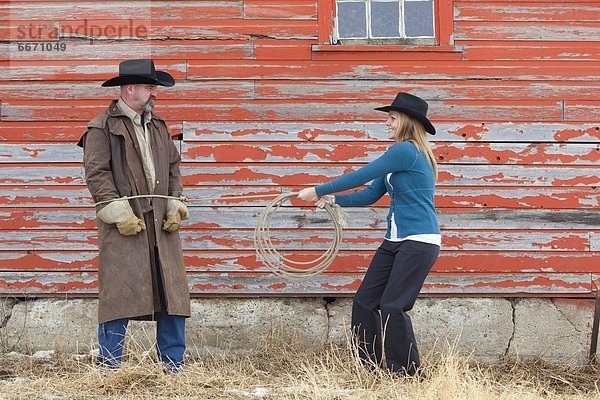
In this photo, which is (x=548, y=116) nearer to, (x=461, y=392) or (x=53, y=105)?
(x=461, y=392)

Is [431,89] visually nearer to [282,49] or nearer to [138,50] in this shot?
[282,49]

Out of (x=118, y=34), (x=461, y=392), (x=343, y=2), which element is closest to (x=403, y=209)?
(x=461, y=392)

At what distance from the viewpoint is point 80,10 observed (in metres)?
6.39

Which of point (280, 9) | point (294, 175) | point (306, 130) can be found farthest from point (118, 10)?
point (294, 175)

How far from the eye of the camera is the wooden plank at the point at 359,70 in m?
6.39

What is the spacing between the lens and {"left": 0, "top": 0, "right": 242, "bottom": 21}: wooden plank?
638 cm

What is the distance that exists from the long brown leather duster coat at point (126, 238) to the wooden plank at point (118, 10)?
1432 mm

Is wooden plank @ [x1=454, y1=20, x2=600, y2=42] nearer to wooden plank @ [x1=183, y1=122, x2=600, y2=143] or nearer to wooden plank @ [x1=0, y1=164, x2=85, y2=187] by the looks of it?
wooden plank @ [x1=183, y1=122, x2=600, y2=143]

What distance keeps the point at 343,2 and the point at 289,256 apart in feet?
6.54

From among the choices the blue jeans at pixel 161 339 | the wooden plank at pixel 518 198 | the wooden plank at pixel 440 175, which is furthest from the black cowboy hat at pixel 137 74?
the wooden plank at pixel 518 198

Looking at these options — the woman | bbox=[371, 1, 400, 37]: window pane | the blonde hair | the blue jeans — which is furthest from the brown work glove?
bbox=[371, 1, 400, 37]: window pane

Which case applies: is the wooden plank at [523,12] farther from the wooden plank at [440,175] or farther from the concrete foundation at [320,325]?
the concrete foundation at [320,325]

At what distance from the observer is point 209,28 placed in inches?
252

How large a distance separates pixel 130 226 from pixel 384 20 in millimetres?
2744
